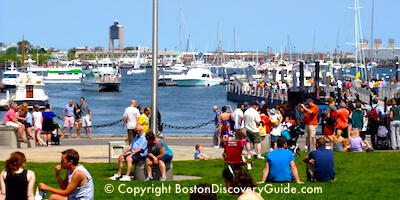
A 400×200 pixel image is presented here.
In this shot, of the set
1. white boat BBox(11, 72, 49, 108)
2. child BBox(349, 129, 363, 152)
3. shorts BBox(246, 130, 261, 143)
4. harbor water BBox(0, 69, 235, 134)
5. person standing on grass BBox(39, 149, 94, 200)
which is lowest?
harbor water BBox(0, 69, 235, 134)

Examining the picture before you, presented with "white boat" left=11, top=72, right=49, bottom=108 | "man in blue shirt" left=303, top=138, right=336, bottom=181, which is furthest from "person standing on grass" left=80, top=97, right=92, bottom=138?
"white boat" left=11, top=72, right=49, bottom=108

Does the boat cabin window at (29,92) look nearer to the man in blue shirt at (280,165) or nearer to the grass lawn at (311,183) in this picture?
the grass lawn at (311,183)

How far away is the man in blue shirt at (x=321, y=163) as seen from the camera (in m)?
16.2

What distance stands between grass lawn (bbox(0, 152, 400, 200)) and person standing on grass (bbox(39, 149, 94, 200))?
2.55 metres

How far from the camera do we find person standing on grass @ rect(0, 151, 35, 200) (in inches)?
486

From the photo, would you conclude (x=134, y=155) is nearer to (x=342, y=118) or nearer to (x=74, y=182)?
(x=74, y=182)

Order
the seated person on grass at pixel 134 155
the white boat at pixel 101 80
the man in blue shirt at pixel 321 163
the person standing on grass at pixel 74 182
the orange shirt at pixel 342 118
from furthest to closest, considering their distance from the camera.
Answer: the white boat at pixel 101 80 < the orange shirt at pixel 342 118 < the seated person on grass at pixel 134 155 < the man in blue shirt at pixel 321 163 < the person standing on grass at pixel 74 182

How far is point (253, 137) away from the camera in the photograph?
22.4 metres

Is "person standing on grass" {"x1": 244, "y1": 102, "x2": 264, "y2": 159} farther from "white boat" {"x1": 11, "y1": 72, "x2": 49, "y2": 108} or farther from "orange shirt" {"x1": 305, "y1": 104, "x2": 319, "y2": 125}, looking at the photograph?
"white boat" {"x1": 11, "y1": 72, "x2": 49, "y2": 108}

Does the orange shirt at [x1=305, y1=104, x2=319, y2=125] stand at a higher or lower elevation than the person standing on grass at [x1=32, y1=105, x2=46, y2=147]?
higher

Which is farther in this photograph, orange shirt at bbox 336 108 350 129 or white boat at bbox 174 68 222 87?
white boat at bbox 174 68 222 87

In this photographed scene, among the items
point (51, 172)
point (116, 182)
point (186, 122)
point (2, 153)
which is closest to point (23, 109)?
point (2, 153)

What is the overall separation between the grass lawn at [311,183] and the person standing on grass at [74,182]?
2553 mm

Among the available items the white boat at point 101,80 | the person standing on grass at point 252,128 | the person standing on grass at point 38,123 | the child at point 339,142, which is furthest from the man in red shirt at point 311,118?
the white boat at point 101,80
